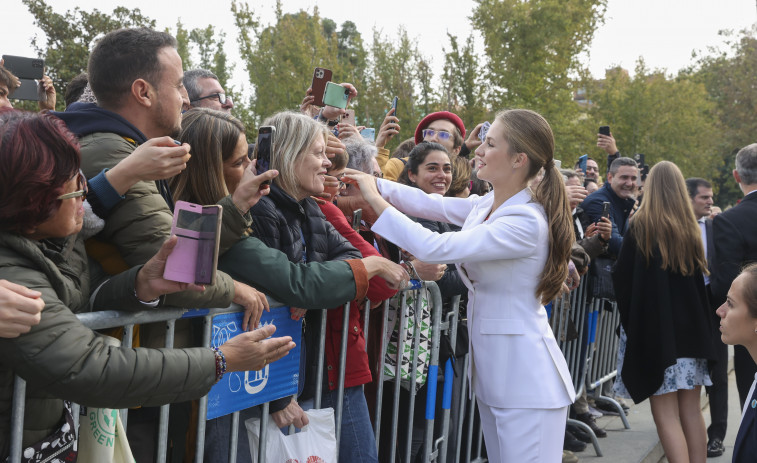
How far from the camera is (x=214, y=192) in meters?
2.87

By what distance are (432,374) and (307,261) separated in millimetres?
1125

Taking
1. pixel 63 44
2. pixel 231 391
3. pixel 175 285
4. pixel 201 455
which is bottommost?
pixel 201 455

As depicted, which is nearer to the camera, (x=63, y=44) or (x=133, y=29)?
(x=133, y=29)

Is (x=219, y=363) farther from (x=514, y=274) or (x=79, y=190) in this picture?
(x=514, y=274)

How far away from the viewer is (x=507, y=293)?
3273 mm

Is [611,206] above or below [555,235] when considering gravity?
above

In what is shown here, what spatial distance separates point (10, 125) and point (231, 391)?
1280 millimetres

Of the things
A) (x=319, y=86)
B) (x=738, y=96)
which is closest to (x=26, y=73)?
(x=319, y=86)

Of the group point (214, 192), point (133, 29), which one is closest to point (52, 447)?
point (214, 192)

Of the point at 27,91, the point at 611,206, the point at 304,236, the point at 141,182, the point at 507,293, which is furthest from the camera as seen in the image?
the point at 611,206

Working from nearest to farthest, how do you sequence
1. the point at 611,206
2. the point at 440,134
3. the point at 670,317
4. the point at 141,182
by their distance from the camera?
the point at 141,182
the point at 670,317
the point at 440,134
the point at 611,206

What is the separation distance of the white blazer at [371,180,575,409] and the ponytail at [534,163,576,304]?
31mm

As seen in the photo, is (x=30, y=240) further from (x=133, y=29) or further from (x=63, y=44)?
(x=63, y=44)

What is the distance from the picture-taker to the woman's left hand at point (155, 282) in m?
2.04
